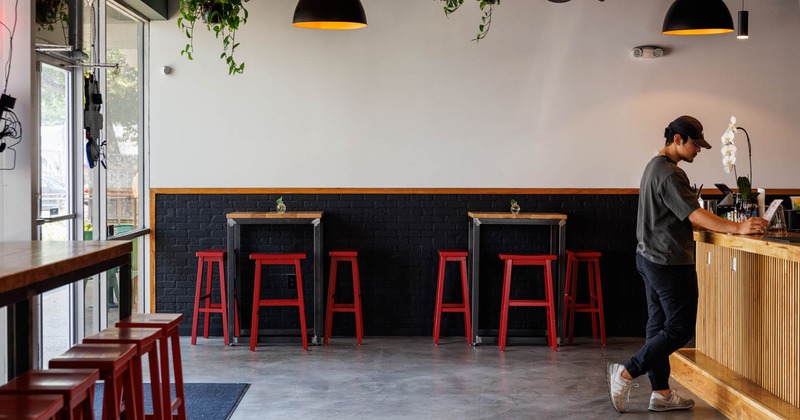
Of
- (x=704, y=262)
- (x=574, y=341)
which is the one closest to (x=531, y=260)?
(x=574, y=341)

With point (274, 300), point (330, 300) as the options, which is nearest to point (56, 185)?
point (274, 300)

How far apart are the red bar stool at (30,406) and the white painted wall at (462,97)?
464 cm

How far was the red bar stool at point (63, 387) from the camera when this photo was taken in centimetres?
280

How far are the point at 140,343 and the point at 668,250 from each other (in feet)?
9.66

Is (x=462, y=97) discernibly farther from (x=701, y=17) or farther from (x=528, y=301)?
(x=701, y=17)

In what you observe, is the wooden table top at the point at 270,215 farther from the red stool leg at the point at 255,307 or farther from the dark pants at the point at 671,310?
the dark pants at the point at 671,310

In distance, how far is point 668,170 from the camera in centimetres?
468

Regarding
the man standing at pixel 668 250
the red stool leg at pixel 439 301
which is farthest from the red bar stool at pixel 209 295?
the man standing at pixel 668 250

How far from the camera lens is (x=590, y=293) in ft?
23.4

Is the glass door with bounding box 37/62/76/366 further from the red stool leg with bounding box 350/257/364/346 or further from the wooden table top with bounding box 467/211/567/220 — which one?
the wooden table top with bounding box 467/211/567/220

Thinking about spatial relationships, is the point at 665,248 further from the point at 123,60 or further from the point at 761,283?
the point at 123,60

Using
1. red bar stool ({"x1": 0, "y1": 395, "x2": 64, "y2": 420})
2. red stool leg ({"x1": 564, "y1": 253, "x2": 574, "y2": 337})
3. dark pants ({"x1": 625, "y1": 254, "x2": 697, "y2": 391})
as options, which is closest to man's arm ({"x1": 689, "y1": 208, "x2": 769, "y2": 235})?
dark pants ({"x1": 625, "y1": 254, "x2": 697, "y2": 391})

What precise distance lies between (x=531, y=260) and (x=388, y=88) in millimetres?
2009

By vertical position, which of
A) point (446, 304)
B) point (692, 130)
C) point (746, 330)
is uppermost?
point (692, 130)
